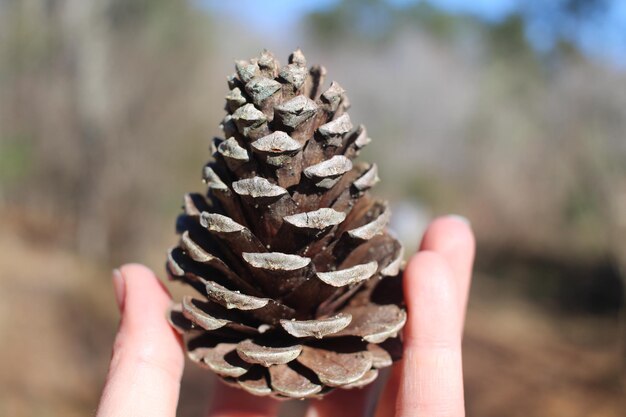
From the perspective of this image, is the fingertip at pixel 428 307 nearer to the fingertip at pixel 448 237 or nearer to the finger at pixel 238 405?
the fingertip at pixel 448 237

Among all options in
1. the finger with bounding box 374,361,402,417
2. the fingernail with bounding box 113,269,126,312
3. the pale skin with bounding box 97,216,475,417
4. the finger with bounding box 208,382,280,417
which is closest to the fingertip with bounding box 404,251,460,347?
the pale skin with bounding box 97,216,475,417

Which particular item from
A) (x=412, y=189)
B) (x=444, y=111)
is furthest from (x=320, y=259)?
(x=444, y=111)

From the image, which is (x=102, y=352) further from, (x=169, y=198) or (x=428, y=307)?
(x=428, y=307)

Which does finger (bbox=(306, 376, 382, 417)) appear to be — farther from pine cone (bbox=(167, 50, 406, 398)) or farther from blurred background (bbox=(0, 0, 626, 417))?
blurred background (bbox=(0, 0, 626, 417))

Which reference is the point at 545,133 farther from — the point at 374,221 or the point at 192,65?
the point at 374,221

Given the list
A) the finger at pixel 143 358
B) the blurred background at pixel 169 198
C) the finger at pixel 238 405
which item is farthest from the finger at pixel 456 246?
the blurred background at pixel 169 198

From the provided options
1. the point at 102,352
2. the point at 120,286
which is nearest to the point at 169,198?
the point at 102,352
